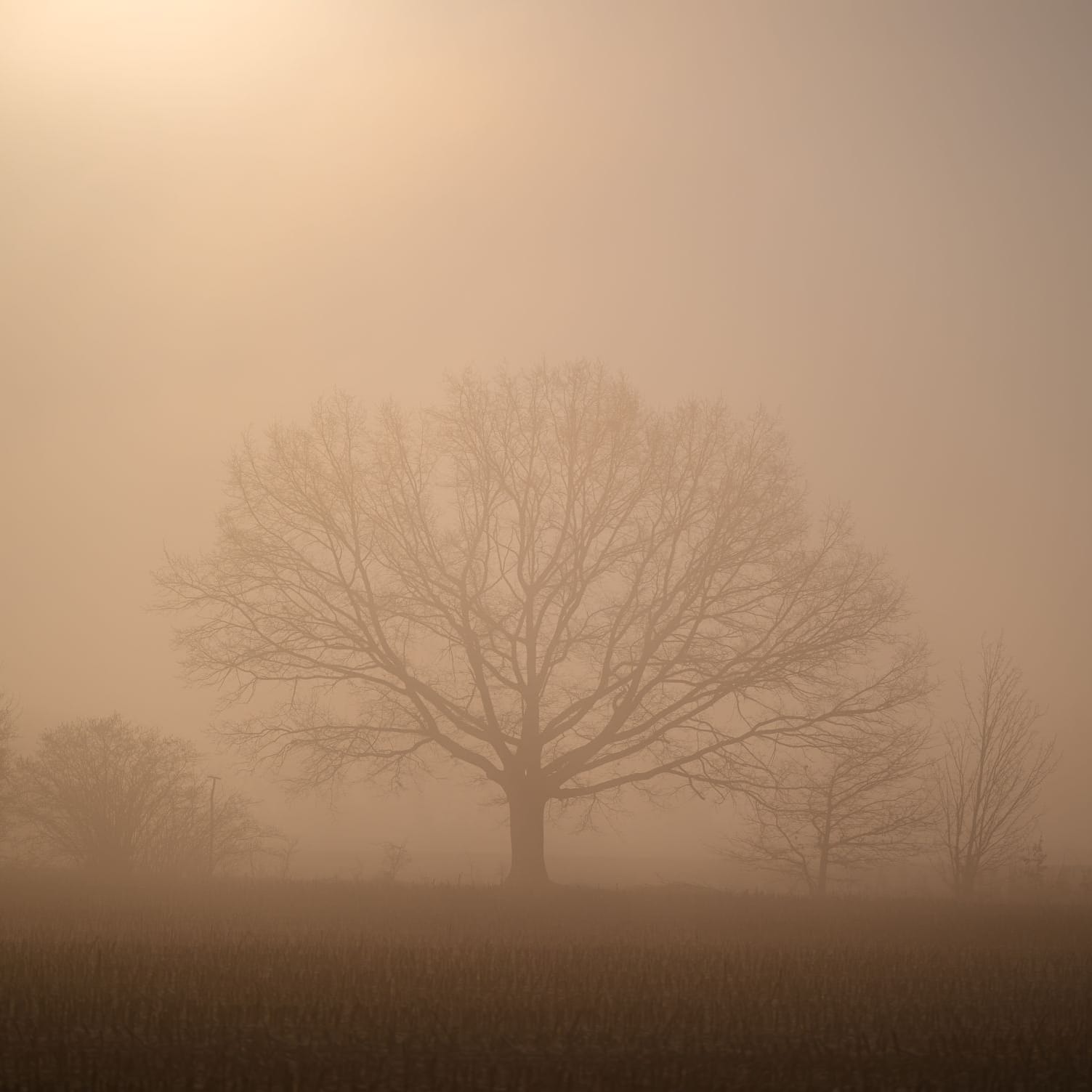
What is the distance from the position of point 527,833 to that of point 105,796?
19.2 m

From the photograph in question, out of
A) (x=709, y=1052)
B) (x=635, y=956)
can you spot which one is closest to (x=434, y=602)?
(x=635, y=956)

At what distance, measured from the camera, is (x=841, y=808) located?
32.8 m

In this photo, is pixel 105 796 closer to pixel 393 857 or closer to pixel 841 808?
pixel 393 857

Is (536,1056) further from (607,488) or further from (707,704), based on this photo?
(607,488)

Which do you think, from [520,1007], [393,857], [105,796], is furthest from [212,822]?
[520,1007]

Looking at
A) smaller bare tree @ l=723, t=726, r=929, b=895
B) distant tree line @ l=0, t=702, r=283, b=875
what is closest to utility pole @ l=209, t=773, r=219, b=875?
distant tree line @ l=0, t=702, r=283, b=875

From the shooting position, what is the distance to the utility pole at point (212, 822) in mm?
37656

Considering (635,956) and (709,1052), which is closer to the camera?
(709,1052)

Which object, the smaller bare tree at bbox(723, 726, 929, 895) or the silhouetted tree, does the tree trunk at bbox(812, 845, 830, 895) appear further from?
the silhouetted tree

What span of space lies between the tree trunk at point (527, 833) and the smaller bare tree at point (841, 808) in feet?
15.1

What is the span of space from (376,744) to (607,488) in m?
7.73

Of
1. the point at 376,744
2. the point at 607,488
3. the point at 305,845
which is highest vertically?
the point at 607,488

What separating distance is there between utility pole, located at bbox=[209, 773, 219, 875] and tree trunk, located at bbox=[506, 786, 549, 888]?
2048cm

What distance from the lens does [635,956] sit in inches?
421
